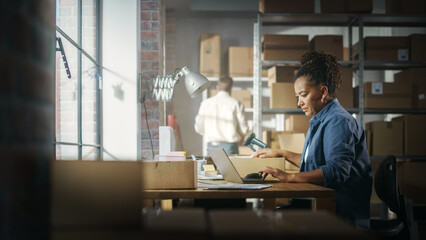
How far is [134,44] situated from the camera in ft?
12.0

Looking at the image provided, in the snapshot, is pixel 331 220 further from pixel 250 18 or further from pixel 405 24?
pixel 250 18

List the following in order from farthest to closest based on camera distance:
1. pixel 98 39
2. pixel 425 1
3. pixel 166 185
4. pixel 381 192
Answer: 1. pixel 425 1
2. pixel 98 39
3. pixel 381 192
4. pixel 166 185

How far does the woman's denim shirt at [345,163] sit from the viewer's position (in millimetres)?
2059

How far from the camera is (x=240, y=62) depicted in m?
6.23

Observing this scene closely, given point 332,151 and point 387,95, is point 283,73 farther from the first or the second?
point 332,151

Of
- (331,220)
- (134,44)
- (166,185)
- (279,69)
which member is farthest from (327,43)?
(331,220)

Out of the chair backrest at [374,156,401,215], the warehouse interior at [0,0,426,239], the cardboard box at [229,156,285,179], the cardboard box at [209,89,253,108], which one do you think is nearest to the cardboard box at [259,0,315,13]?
the warehouse interior at [0,0,426,239]

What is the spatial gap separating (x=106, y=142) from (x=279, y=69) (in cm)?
192

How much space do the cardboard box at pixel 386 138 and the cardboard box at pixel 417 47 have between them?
0.73 m

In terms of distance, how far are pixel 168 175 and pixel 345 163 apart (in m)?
0.84

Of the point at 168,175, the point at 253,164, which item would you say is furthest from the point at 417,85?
the point at 168,175

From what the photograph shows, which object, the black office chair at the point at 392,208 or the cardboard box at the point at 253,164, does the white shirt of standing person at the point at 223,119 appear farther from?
the black office chair at the point at 392,208

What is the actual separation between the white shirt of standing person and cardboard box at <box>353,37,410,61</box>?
5.41ft

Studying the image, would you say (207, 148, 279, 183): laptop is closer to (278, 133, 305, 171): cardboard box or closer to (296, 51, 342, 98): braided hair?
(296, 51, 342, 98): braided hair
